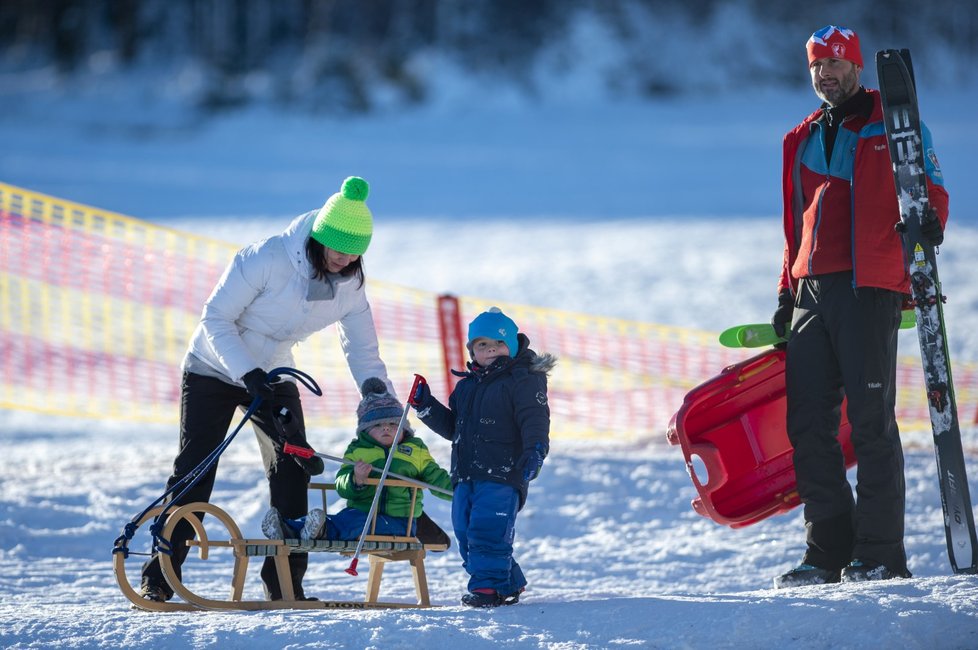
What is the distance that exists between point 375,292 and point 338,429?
504cm

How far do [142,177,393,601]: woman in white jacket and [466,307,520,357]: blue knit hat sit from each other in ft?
1.68

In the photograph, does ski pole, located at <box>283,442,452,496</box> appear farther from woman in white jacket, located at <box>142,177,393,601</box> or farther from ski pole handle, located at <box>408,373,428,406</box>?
ski pole handle, located at <box>408,373,428,406</box>

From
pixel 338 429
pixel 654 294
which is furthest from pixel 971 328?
pixel 338 429

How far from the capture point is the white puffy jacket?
15.7 ft

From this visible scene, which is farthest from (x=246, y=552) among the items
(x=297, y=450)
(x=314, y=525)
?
(x=297, y=450)

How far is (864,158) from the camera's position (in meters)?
4.50

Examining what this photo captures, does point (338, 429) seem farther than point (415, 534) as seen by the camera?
Yes

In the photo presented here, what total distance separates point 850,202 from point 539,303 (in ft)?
30.0

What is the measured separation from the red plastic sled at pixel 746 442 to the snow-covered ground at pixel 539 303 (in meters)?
0.50

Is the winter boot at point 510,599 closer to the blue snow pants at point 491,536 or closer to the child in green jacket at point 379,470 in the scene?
the blue snow pants at point 491,536

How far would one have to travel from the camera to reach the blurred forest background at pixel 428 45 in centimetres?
3281

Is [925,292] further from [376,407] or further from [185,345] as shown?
[185,345]

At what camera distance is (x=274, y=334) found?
498 cm

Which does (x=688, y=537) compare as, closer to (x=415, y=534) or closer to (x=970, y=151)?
(x=415, y=534)
